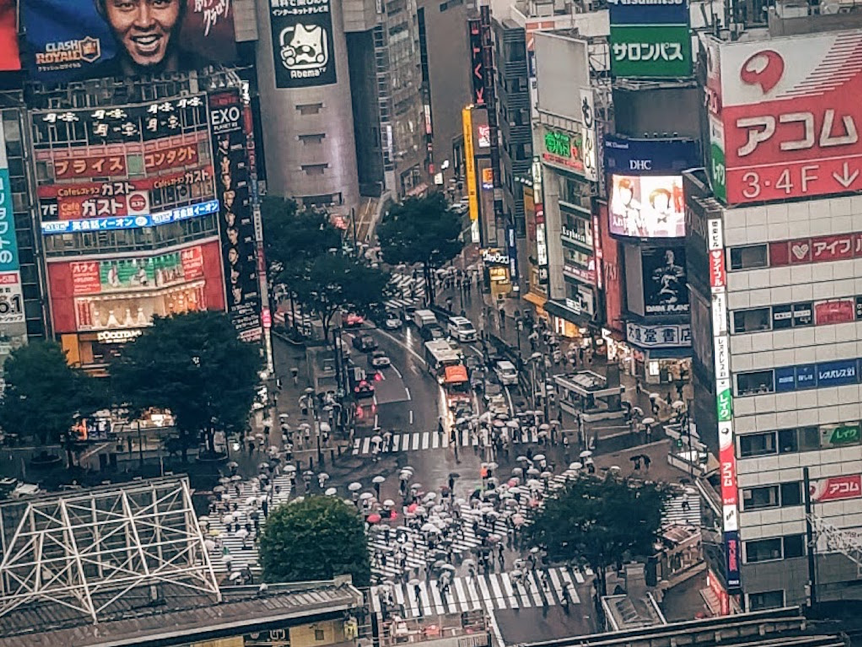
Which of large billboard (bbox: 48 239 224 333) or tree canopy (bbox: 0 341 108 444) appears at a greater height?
large billboard (bbox: 48 239 224 333)

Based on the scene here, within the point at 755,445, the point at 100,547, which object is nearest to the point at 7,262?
the point at 100,547

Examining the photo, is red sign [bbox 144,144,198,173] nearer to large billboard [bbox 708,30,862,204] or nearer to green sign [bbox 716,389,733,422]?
large billboard [bbox 708,30,862,204]

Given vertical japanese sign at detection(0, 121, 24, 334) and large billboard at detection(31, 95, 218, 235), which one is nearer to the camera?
vertical japanese sign at detection(0, 121, 24, 334)

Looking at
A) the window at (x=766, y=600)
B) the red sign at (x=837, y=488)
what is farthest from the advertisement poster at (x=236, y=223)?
the red sign at (x=837, y=488)

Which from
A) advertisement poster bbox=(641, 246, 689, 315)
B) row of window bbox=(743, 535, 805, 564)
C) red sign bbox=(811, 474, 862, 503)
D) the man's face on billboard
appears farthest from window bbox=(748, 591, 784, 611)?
the man's face on billboard

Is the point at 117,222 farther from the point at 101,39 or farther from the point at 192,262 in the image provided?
the point at 101,39

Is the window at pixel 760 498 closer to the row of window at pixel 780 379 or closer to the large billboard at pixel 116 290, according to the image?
the row of window at pixel 780 379
